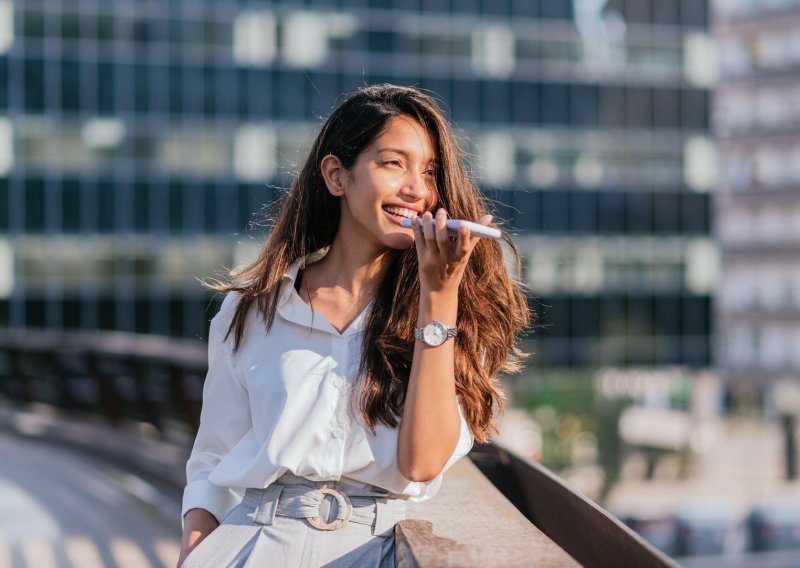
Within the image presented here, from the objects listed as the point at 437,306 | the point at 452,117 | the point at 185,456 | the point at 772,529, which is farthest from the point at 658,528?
the point at 437,306

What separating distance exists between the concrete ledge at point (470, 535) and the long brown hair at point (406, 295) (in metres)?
0.20

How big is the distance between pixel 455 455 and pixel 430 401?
0.62ft

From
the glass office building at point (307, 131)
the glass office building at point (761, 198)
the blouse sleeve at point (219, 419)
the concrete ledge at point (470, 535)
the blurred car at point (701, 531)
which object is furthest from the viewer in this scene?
the glass office building at point (761, 198)

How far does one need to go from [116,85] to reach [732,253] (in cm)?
5118

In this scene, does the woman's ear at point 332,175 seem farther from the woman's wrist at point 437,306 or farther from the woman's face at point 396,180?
the woman's wrist at point 437,306

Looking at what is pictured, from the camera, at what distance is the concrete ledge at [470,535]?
2209mm

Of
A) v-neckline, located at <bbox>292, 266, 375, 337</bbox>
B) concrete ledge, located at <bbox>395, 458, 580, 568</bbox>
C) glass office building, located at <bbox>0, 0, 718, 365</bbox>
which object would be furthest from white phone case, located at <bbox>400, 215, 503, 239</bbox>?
glass office building, located at <bbox>0, 0, 718, 365</bbox>

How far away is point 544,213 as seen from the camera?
44.2 metres

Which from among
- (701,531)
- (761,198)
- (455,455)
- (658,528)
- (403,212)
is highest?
(761,198)

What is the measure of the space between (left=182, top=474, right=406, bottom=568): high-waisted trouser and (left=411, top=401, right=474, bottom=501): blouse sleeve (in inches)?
2.3

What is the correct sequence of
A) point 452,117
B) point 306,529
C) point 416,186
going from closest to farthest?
point 306,529 < point 416,186 < point 452,117

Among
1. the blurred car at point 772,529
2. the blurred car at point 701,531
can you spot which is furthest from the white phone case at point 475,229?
the blurred car at point 772,529

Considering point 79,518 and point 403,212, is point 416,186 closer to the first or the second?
point 403,212

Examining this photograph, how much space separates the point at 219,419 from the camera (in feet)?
9.30
